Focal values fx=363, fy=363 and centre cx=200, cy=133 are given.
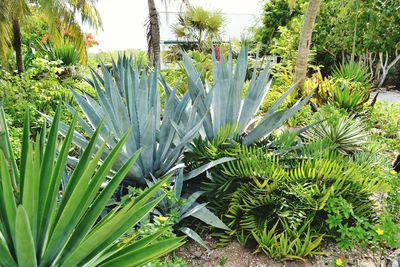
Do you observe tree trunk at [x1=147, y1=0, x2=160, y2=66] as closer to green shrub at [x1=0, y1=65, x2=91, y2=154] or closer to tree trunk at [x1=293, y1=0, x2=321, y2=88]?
Result: green shrub at [x1=0, y1=65, x2=91, y2=154]

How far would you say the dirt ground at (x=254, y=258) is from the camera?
285 centimetres

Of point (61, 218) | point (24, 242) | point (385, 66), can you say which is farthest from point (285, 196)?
point (385, 66)

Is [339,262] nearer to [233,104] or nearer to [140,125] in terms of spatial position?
[233,104]

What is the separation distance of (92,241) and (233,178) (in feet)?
6.33

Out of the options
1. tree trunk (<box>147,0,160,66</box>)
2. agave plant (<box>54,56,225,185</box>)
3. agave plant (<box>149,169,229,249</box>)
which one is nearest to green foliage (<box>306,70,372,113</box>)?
agave plant (<box>54,56,225,185</box>)

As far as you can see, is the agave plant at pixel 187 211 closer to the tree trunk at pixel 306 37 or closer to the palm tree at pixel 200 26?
the tree trunk at pixel 306 37

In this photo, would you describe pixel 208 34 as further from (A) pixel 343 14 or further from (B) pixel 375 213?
(B) pixel 375 213

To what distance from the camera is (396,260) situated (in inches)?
111

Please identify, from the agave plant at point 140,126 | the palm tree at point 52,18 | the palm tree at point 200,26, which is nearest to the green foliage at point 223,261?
the agave plant at point 140,126

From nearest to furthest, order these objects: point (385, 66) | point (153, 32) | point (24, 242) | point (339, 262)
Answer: point (24, 242) → point (339, 262) → point (153, 32) → point (385, 66)

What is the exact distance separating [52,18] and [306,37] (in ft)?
20.1

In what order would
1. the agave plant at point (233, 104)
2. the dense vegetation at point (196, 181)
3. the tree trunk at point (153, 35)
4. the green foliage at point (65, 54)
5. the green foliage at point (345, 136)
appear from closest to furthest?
the dense vegetation at point (196, 181) < the agave plant at point (233, 104) < the green foliage at point (345, 136) < the tree trunk at point (153, 35) < the green foliage at point (65, 54)

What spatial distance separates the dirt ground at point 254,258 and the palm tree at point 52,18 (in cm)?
736

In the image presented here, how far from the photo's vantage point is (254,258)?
9.53ft
